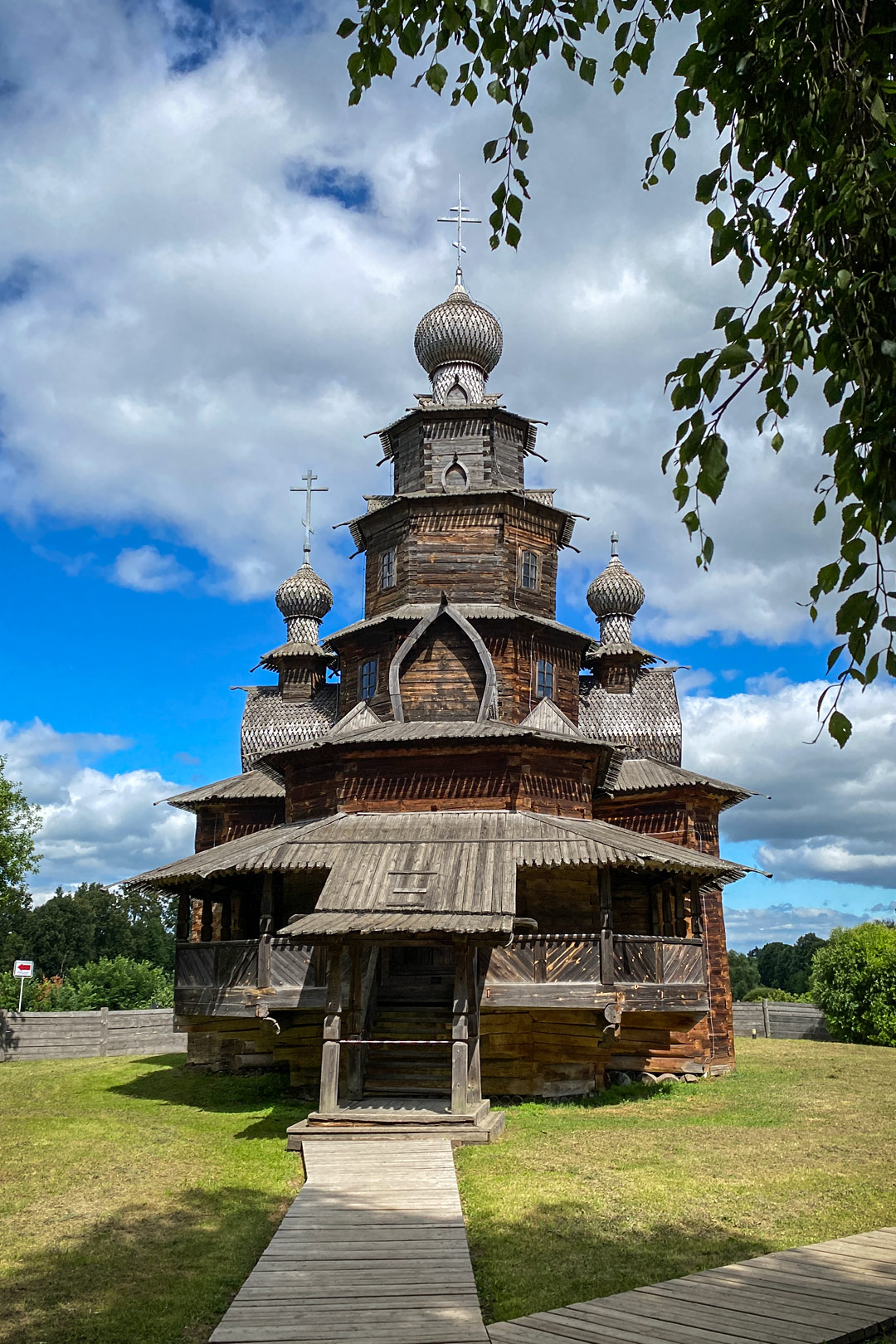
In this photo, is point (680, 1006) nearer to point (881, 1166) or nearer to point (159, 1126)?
point (881, 1166)

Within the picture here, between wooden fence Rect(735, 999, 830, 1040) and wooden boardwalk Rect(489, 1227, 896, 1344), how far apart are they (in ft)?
80.2

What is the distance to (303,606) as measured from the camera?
28766 mm

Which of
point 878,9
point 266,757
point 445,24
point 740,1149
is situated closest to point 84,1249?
point 740,1149

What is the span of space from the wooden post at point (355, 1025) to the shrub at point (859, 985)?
57.0ft

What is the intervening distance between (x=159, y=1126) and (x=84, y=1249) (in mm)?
6707

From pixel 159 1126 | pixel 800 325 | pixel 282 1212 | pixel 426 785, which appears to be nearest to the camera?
pixel 800 325

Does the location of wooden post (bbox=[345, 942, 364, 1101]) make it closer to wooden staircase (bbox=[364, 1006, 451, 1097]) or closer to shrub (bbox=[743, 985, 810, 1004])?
wooden staircase (bbox=[364, 1006, 451, 1097])

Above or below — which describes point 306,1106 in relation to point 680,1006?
below

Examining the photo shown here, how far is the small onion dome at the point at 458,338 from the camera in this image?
2425cm

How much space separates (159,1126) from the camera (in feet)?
46.9

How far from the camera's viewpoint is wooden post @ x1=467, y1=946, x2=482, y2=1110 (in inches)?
504

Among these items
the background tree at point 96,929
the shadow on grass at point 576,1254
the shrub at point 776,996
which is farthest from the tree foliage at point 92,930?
the shadow on grass at point 576,1254

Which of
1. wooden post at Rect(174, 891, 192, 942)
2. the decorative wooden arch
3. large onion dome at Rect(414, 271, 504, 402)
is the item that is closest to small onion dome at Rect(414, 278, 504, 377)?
large onion dome at Rect(414, 271, 504, 402)

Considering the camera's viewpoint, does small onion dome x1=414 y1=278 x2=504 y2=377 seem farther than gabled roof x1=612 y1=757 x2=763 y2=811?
Yes
